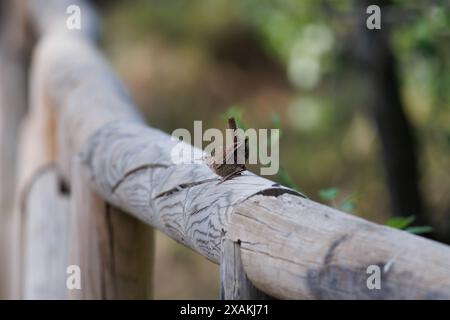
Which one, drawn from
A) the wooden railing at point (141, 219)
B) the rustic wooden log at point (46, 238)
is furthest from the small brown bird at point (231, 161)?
the rustic wooden log at point (46, 238)

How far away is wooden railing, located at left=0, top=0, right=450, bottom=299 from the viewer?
2.78 feet

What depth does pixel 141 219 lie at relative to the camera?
4.89 feet

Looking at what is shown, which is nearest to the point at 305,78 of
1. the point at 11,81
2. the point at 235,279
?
the point at 11,81

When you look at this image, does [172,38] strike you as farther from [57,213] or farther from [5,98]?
[57,213]

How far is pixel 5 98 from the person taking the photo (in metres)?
3.81

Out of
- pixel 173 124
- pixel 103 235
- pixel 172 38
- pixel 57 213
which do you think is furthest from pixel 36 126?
pixel 172 38

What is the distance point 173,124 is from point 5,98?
9.56 feet

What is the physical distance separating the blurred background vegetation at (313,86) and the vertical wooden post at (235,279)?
31 centimetres

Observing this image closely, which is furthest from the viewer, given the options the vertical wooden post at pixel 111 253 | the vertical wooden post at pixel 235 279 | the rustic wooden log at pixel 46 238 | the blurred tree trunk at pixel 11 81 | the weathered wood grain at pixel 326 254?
the blurred tree trunk at pixel 11 81

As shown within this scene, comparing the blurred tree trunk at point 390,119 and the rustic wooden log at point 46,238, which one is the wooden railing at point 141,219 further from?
the blurred tree trunk at point 390,119

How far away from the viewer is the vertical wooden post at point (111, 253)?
5.69 feet

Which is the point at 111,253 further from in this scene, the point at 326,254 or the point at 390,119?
the point at 390,119

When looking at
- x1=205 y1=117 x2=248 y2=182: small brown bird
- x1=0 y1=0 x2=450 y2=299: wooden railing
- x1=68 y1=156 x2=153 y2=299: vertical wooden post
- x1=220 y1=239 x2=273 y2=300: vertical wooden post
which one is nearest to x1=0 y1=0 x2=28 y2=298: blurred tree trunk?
x1=0 y1=0 x2=450 y2=299: wooden railing

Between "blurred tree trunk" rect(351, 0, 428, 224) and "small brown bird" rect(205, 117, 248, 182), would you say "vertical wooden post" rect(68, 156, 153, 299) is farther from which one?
"blurred tree trunk" rect(351, 0, 428, 224)
